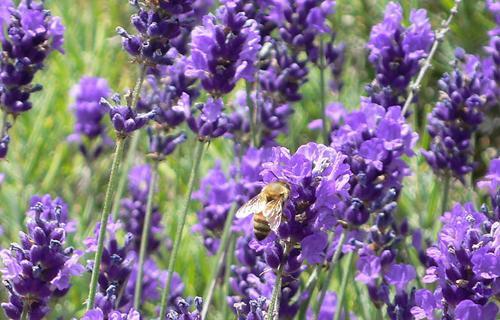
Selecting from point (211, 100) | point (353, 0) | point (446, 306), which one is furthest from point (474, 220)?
point (353, 0)

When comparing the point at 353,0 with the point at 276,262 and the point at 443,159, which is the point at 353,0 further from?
the point at 276,262

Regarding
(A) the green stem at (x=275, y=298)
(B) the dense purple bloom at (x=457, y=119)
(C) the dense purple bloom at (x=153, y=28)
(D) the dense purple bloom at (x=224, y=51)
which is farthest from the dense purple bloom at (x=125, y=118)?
(B) the dense purple bloom at (x=457, y=119)

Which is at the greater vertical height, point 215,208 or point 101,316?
point 101,316

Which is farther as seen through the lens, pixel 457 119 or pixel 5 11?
pixel 457 119

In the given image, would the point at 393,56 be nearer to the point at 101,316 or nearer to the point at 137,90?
the point at 137,90

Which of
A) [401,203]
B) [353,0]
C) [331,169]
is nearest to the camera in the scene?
[331,169]

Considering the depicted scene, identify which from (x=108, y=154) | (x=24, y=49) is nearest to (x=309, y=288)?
(x=24, y=49)
